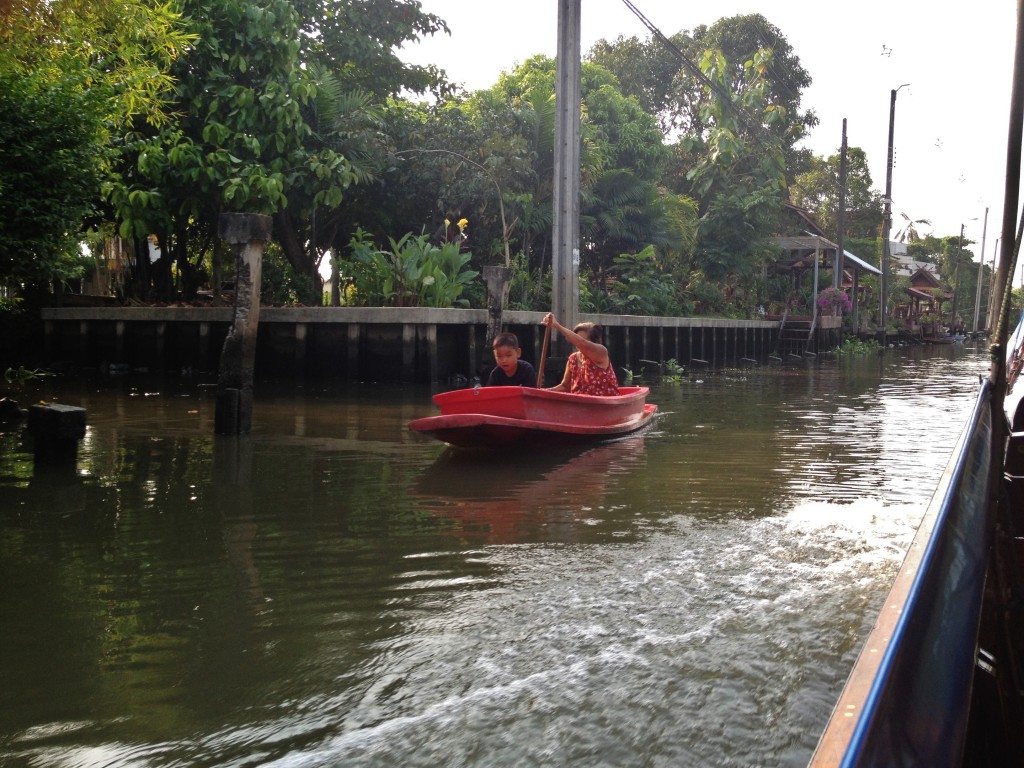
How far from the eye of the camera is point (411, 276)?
16.8m

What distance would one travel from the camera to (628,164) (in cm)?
2666

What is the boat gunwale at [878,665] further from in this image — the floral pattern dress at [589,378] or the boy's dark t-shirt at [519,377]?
the floral pattern dress at [589,378]

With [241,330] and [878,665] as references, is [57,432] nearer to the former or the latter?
[241,330]

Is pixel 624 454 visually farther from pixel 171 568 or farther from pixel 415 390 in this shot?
pixel 415 390

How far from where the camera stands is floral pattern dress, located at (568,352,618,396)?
389 inches

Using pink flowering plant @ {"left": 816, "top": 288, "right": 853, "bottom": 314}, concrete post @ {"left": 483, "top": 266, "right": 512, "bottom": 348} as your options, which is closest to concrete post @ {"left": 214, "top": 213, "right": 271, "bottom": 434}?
concrete post @ {"left": 483, "top": 266, "right": 512, "bottom": 348}

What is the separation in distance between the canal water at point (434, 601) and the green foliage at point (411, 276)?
7.87m

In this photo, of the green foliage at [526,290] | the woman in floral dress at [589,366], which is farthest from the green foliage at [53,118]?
the green foliage at [526,290]

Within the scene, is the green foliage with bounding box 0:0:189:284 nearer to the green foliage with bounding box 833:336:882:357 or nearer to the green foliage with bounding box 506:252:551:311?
the green foliage with bounding box 506:252:551:311

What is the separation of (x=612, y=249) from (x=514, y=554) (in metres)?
21.9

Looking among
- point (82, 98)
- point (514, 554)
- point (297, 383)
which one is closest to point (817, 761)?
point (514, 554)

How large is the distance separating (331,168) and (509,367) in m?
9.06

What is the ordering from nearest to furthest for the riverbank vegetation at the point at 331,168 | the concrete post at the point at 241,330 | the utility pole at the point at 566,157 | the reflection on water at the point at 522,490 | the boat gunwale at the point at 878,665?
the boat gunwale at the point at 878,665 < the reflection on water at the point at 522,490 < the concrete post at the point at 241,330 < the riverbank vegetation at the point at 331,168 < the utility pole at the point at 566,157

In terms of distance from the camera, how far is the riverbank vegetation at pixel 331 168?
10.6 m
